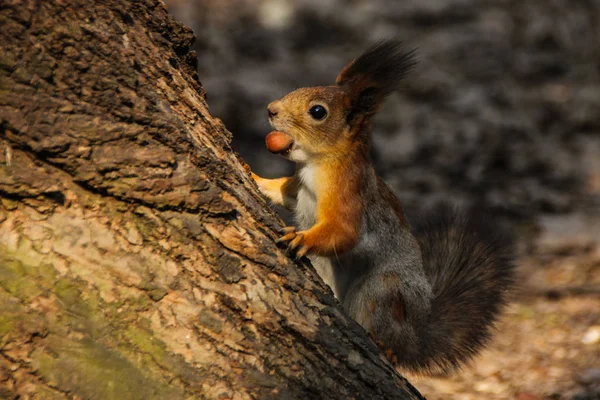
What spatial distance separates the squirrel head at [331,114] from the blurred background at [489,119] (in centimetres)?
136

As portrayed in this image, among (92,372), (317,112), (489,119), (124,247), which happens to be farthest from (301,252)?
(489,119)

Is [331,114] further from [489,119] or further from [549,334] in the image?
[489,119]

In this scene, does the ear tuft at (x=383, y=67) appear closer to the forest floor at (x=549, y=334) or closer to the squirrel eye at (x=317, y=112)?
the squirrel eye at (x=317, y=112)

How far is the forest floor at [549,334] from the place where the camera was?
10.7 ft

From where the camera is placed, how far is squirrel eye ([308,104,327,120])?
2.57m

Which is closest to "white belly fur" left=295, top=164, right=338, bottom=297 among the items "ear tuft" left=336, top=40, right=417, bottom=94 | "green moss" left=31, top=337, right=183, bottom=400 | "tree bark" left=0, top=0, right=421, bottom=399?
"ear tuft" left=336, top=40, right=417, bottom=94

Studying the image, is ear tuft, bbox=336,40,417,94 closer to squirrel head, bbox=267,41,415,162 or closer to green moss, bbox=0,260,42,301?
squirrel head, bbox=267,41,415,162

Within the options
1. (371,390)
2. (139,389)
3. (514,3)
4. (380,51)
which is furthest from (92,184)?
(514,3)

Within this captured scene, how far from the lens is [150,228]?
5.20 feet

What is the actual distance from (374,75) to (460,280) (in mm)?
904

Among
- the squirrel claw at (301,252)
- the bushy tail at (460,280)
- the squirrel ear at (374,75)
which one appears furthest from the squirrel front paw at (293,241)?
the bushy tail at (460,280)

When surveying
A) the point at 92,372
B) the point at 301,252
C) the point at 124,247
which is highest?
the point at 301,252

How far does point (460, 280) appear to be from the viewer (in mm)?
2867

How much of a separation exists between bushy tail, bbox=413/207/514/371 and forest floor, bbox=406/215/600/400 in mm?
137
